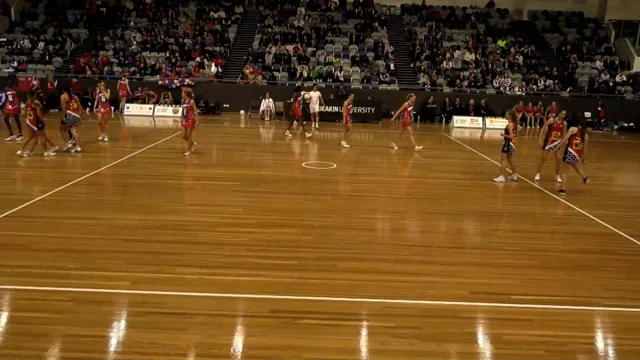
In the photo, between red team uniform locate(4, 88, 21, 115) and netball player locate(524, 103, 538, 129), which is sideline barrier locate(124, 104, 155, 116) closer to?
→ red team uniform locate(4, 88, 21, 115)

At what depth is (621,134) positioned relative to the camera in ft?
72.6

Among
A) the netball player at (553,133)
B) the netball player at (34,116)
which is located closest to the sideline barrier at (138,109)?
the netball player at (34,116)

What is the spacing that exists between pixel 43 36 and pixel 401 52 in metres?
19.2

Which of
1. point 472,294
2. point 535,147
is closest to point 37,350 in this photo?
point 472,294

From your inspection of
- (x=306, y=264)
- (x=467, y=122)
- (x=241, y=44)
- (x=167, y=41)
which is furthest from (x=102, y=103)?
(x=241, y=44)

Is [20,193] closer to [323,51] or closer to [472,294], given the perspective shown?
[472,294]

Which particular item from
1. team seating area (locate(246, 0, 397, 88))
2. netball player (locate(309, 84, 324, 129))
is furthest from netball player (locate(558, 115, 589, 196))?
team seating area (locate(246, 0, 397, 88))

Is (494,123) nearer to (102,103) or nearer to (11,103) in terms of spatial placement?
(102,103)

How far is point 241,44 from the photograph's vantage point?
28.1 meters

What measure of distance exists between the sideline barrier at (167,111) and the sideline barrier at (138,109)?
0.24m

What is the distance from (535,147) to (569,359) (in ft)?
45.7

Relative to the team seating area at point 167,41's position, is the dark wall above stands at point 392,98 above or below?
below

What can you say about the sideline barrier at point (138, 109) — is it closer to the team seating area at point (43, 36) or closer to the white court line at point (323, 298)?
the team seating area at point (43, 36)

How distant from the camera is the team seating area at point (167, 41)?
24375mm
